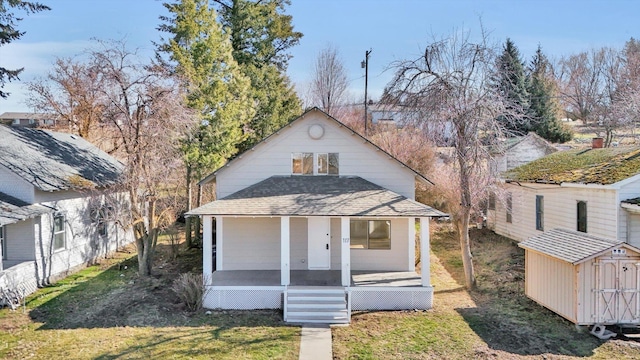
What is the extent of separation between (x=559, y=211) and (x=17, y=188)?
2154 centimetres

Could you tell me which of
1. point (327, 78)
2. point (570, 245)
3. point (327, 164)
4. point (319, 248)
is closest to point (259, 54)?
point (327, 164)

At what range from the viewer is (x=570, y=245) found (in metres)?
11.8

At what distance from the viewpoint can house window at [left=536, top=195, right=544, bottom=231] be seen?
18.6 m

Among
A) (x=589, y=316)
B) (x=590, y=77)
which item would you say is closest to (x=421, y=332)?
(x=589, y=316)

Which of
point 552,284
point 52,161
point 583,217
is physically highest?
point 52,161

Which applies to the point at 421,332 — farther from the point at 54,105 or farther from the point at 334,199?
the point at 54,105

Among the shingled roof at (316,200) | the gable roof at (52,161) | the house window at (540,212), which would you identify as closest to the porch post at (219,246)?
the shingled roof at (316,200)

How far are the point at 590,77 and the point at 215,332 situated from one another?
61.6 m

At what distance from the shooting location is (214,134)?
21141 mm

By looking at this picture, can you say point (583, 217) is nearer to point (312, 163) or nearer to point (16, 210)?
point (312, 163)

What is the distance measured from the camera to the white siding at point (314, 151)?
15.8 metres

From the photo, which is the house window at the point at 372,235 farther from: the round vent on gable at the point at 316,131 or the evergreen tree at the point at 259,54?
the evergreen tree at the point at 259,54

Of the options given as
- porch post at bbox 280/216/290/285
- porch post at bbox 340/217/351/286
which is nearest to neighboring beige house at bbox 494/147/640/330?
porch post at bbox 340/217/351/286

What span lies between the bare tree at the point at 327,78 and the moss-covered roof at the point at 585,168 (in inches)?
1058
